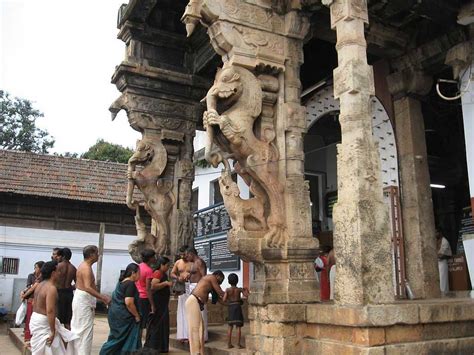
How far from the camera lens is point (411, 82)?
8.26 m

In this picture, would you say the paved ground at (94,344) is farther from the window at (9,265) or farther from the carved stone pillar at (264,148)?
the window at (9,265)

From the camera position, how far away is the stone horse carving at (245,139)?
20.4 feet

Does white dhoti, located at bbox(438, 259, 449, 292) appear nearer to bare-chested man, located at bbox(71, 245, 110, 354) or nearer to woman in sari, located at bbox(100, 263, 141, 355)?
woman in sari, located at bbox(100, 263, 141, 355)

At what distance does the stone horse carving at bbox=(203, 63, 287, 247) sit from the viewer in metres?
6.21

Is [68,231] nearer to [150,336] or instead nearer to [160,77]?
[160,77]

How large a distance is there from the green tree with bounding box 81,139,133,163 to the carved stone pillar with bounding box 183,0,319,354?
3009 centimetres

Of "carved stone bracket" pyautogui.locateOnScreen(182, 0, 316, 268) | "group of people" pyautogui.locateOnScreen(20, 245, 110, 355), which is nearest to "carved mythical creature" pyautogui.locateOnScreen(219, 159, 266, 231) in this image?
"carved stone bracket" pyautogui.locateOnScreen(182, 0, 316, 268)

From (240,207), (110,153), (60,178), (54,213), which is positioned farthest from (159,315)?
(110,153)

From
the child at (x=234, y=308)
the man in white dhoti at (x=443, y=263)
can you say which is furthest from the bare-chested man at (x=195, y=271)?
the man in white dhoti at (x=443, y=263)

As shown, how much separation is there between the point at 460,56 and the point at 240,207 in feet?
13.7

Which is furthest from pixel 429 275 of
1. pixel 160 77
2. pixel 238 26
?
pixel 160 77

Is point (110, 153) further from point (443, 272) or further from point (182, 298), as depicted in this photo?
point (443, 272)

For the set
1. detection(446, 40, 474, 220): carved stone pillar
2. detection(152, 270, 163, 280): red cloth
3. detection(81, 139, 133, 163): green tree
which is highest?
detection(81, 139, 133, 163): green tree

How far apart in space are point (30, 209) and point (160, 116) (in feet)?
31.4
